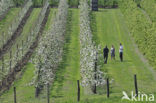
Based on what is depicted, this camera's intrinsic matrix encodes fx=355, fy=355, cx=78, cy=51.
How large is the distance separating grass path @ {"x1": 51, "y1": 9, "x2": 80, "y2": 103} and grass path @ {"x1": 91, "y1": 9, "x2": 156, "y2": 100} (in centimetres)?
307

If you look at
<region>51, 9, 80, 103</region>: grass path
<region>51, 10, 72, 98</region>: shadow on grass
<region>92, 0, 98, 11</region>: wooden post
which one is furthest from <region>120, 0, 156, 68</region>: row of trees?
<region>92, 0, 98, 11</region>: wooden post

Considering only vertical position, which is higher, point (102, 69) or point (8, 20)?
point (8, 20)

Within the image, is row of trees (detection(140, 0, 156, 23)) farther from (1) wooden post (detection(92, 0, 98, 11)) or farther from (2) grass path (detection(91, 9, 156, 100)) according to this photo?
(1) wooden post (detection(92, 0, 98, 11))

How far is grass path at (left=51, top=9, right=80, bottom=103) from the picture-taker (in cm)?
2727

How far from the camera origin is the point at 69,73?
3409cm

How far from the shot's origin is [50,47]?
32625 millimetres

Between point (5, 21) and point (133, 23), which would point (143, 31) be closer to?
point (133, 23)

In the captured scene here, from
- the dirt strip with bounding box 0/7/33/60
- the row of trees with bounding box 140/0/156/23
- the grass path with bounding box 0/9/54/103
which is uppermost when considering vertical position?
the row of trees with bounding box 140/0/156/23

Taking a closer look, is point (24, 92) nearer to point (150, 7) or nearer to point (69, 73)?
point (69, 73)

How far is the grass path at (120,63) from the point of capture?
2930 centimetres

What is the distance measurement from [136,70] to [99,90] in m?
7.67

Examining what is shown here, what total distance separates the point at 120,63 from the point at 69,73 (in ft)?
19.0

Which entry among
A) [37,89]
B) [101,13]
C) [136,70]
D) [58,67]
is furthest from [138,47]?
[101,13]

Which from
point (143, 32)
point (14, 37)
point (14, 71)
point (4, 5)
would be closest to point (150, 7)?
point (143, 32)
